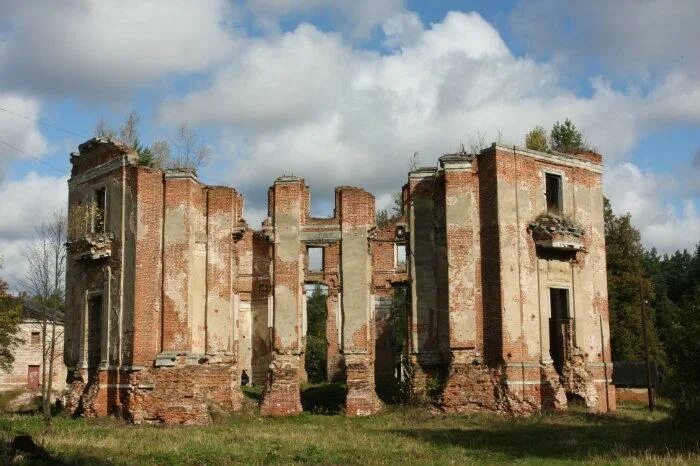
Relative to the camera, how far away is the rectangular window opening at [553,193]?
23.9 m

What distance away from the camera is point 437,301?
23.2 metres

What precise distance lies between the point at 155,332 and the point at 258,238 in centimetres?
861

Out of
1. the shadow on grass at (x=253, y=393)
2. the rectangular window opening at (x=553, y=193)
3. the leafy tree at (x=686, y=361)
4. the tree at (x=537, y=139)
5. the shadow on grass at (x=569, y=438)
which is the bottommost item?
the shadow on grass at (x=253, y=393)

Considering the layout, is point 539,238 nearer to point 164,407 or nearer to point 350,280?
point 350,280

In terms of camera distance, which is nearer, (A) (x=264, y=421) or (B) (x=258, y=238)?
(A) (x=264, y=421)

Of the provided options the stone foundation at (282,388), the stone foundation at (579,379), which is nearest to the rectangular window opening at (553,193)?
the stone foundation at (579,379)

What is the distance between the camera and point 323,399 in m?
25.8

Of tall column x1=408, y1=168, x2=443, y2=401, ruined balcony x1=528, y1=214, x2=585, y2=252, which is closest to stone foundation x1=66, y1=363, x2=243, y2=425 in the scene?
tall column x1=408, y1=168, x2=443, y2=401

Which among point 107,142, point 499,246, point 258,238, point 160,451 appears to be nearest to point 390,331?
point 258,238

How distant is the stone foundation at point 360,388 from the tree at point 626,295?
765 inches

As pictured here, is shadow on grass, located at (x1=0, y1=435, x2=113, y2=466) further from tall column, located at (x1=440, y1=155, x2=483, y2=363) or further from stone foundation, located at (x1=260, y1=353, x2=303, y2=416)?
tall column, located at (x1=440, y1=155, x2=483, y2=363)

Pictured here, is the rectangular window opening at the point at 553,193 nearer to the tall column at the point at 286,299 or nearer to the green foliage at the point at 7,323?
the tall column at the point at 286,299

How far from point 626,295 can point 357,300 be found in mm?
20420

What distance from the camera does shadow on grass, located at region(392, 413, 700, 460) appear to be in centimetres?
1488
